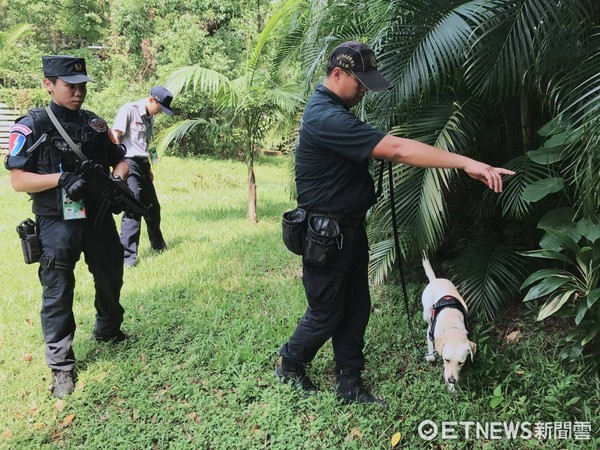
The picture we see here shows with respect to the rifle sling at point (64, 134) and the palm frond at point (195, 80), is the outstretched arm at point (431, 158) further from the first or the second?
the palm frond at point (195, 80)

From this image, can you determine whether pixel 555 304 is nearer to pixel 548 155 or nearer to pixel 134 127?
pixel 548 155

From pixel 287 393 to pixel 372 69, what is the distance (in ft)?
6.55

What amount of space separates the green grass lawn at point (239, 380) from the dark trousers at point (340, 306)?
301 mm

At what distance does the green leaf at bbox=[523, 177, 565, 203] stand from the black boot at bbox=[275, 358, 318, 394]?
178 centimetres

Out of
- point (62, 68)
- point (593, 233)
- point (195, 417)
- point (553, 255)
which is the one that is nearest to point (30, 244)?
point (62, 68)

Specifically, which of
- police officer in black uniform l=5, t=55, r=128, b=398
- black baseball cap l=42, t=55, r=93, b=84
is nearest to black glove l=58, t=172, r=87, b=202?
police officer in black uniform l=5, t=55, r=128, b=398

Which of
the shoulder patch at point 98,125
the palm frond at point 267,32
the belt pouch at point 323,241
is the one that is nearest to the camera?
the belt pouch at point 323,241

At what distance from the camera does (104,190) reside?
120 inches

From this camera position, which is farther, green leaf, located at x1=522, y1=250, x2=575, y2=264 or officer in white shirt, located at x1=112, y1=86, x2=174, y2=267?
officer in white shirt, located at x1=112, y1=86, x2=174, y2=267

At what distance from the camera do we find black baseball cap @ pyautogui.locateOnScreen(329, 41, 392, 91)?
8.03 ft

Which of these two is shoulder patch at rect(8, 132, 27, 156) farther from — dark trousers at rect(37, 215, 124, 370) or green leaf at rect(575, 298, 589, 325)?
green leaf at rect(575, 298, 589, 325)

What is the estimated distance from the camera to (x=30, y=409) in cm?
295

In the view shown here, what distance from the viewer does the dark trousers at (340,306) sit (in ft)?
8.82
